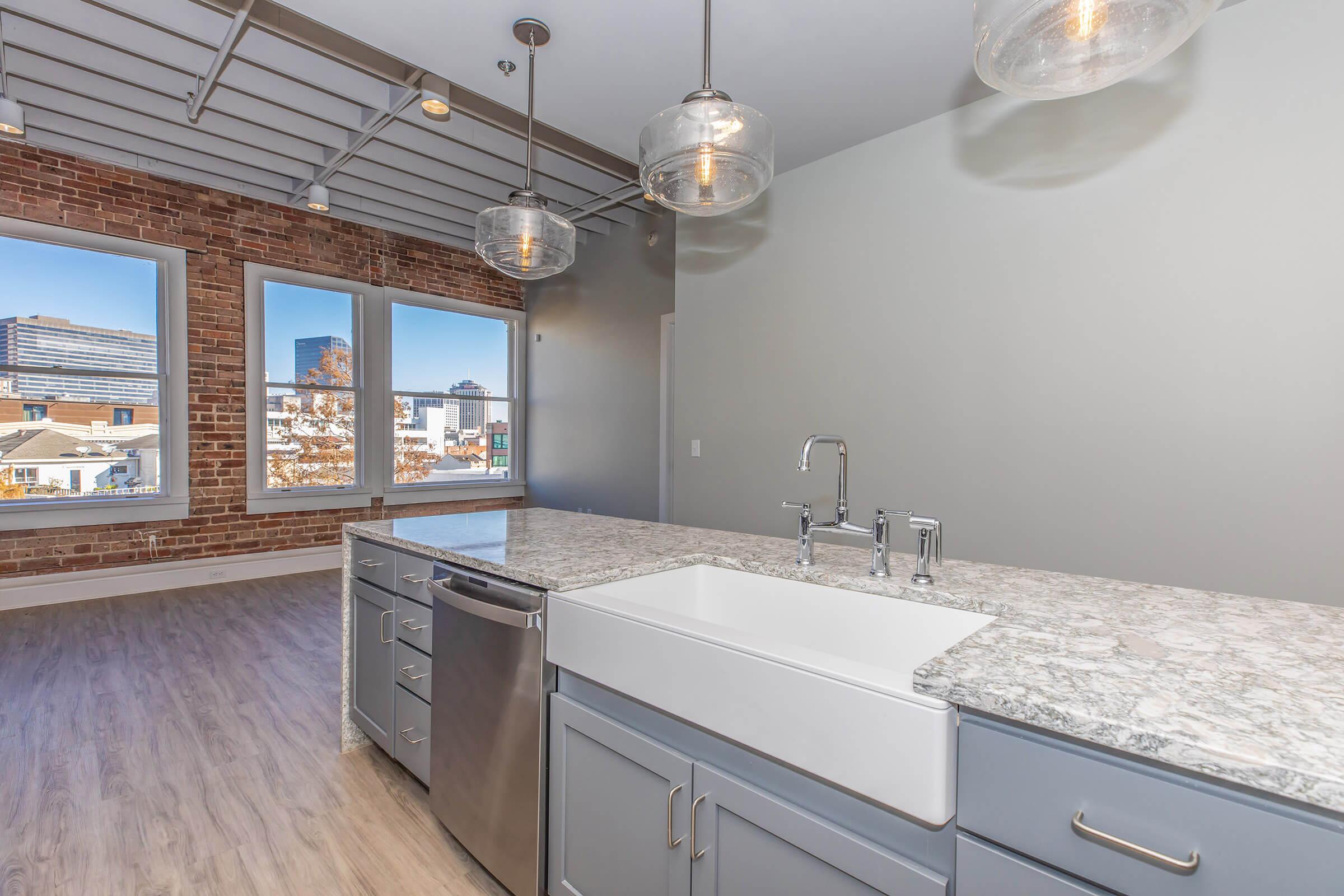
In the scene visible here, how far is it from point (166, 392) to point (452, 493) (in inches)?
95.3

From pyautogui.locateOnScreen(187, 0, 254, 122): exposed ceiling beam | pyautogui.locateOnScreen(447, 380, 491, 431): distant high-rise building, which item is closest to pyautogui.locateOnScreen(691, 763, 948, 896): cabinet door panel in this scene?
pyautogui.locateOnScreen(187, 0, 254, 122): exposed ceiling beam

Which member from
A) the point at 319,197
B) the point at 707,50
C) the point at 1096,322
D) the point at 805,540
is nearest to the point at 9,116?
the point at 319,197

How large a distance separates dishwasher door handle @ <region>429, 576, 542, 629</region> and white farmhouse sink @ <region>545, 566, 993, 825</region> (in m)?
0.05

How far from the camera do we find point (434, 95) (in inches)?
116

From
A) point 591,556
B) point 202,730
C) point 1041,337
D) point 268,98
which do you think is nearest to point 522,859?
point 591,556

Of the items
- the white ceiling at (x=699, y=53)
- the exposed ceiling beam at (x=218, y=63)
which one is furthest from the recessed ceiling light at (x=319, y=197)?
the white ceiling at (x=699, y=53)

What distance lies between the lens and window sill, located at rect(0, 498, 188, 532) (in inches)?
163

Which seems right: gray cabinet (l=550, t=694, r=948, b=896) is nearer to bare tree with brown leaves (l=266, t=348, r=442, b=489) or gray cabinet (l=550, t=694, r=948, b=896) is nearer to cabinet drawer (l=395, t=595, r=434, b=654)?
cabinet drawer (l=395, t=595, r=434, b=654)

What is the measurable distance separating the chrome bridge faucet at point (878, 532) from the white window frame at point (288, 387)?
499 cm

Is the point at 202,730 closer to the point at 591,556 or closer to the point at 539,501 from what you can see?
the point at 591,556

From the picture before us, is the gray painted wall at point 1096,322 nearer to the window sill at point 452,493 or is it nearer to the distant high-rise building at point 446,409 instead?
the window sill at point 452,493

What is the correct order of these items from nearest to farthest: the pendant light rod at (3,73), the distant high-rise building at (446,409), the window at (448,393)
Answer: the pendant light rod at (3,73) < the window at (448,393) < the distant high-rise building at (446,409)

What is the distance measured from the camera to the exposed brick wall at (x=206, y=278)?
422cm

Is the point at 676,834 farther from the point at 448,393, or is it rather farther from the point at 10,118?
the point at 448,393
